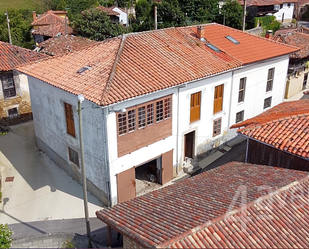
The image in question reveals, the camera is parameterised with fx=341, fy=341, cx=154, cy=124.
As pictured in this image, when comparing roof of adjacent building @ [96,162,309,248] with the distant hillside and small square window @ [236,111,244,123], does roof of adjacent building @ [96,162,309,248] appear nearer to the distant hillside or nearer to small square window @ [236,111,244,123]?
small square window @ [236,111,244,123]

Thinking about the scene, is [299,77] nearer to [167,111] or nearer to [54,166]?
[167,111]

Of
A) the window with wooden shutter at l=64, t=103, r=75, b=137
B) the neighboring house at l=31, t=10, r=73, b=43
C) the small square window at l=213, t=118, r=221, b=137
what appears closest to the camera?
the window with wooden shutter at l=64, t=103, r=75, b=137

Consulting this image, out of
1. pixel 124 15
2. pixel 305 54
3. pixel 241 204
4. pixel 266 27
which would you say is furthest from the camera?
pixel 124 15

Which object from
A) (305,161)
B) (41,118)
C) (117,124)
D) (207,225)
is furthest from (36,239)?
(305,161)

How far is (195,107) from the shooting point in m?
20.6

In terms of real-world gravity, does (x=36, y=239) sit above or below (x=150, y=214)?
below

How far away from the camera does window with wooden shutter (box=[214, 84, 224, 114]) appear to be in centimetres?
2170

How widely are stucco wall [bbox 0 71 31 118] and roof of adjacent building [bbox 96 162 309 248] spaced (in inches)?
727

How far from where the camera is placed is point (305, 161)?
1482 centimetres

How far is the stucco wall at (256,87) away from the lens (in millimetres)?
23216

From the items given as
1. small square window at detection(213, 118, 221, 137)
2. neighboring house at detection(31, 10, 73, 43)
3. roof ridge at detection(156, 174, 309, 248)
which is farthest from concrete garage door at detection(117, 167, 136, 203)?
neighboring house at detection(31, 10, 73, 43)

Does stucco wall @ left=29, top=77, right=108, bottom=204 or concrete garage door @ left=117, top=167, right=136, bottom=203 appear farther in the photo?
concrete garage door @ left=117, top=167, right=136, bottom=203

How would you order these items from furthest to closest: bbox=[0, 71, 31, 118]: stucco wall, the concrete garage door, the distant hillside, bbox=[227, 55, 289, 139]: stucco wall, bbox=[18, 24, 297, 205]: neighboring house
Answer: the distant hillside → bbox=[0, 71, 31, 118]: stucco wall → bbox=[227, 55, 289, 139]: stucco wall → the concrete garage door → bbox=[18, 24, 297, 205]: neighboring house

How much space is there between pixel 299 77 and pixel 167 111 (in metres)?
20.5
